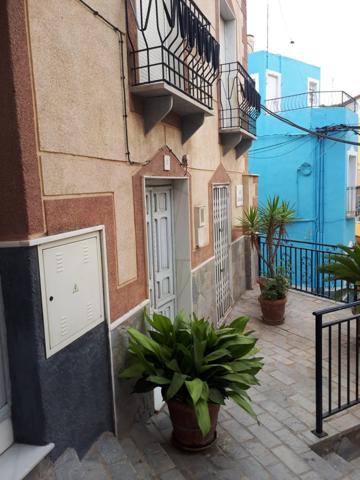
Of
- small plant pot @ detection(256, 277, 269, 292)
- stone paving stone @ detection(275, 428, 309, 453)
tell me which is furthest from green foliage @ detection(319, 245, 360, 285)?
stone paving stone @ detection(275, 428, 309, 453)

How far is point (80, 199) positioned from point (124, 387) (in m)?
1.65

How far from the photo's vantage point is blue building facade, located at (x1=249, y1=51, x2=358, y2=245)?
13.0 metres

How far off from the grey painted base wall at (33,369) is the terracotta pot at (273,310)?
15.1ft

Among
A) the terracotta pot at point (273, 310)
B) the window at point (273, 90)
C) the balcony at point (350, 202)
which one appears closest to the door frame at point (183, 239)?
the terracotta pot at point (273, 310)

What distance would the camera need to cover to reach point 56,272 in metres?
2.39

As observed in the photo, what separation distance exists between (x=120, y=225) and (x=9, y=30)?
1.62 meters

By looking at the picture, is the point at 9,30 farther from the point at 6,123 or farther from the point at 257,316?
the point at 257,316

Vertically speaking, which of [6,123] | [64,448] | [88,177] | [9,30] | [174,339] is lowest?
[64,448]

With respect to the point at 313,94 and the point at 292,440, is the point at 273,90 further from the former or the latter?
the point at 292,440

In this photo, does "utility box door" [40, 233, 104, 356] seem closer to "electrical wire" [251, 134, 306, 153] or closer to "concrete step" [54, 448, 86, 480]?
"concrete step" [54, 448, 86, 480]

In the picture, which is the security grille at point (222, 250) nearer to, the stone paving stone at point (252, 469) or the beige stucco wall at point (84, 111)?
the beige stucco wall at point (84, 111)

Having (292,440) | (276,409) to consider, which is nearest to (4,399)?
(292,440)

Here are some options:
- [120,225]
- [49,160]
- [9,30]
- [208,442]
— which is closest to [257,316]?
[208,442]

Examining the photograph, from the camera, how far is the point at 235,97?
715 cm
